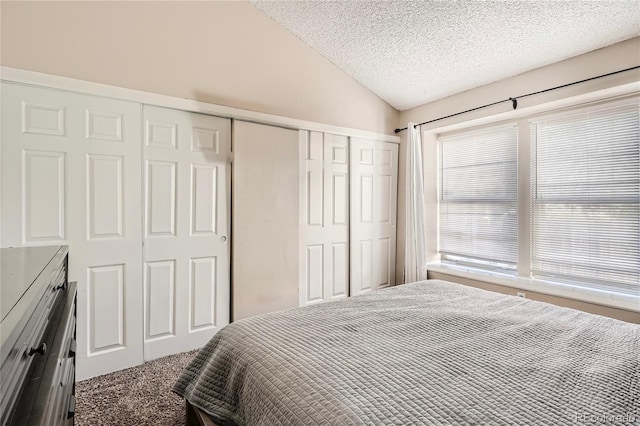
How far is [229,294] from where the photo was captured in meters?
A: 2.82

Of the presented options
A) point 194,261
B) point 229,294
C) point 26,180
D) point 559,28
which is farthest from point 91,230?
point 559,28

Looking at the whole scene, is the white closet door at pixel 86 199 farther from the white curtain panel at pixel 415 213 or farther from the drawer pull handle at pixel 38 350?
the white curtain panel at pixel 415 213

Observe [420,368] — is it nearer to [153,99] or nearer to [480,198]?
[153,99]

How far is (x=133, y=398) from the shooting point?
1960 millimetres

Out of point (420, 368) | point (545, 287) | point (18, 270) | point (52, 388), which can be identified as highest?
point (18, 270)

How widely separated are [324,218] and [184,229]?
1421 millimetres

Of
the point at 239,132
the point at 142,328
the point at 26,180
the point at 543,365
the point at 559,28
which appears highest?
the point at 559,28

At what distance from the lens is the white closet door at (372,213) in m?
3.63

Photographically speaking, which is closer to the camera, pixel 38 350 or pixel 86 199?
pixel 38 350

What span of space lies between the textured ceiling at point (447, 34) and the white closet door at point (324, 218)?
0.87m

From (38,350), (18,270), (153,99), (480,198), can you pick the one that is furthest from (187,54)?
(480,198)

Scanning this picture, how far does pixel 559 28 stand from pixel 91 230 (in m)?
3.62

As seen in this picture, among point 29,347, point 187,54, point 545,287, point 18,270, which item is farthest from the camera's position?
point 545,287

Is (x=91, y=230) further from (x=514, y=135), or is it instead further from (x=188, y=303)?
(x=514, y=135)
